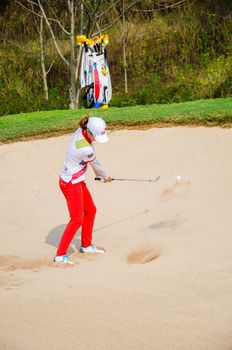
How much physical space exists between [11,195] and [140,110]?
3608mm

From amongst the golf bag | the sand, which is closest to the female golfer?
the sand

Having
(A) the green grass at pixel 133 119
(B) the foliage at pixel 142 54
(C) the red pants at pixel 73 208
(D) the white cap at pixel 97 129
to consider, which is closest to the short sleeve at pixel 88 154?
(D) the white cap at pixel 97 129

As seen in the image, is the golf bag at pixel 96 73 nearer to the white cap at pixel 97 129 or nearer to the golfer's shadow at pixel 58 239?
the golfer's shadow at pixel 58 239

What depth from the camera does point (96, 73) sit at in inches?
674

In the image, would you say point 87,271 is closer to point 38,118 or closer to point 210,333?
point 210,333

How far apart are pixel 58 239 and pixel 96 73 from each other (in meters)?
7.91

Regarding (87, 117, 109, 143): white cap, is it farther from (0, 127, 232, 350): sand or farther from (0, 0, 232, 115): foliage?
(0, 0, 232, 115): foliage

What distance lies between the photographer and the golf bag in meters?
16.9

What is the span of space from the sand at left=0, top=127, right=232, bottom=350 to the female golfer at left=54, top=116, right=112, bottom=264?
0.43 m

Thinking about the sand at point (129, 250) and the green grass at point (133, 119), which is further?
the green grass at point (133, 119)

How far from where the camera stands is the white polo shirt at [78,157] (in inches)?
332

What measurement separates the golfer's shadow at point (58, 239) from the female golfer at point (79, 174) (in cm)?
61

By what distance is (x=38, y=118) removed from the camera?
1462cm

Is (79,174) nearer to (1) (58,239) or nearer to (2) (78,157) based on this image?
(2) (78,157)
